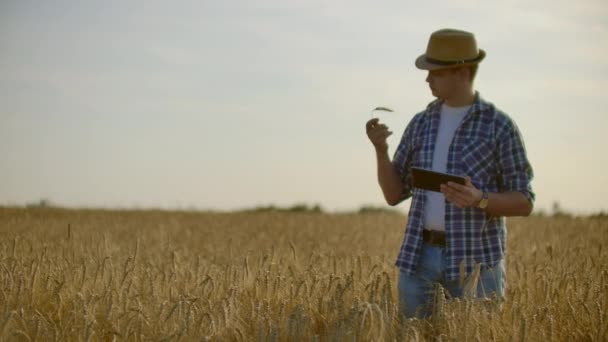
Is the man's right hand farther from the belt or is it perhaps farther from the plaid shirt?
the belt

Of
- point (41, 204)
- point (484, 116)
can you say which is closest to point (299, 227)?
point (41, 204)

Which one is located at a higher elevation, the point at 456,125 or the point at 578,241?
the point at 456,125

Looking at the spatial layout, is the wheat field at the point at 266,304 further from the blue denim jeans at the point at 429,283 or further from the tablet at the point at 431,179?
the tablet at the point at 431,179

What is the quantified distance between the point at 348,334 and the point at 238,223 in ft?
38.7

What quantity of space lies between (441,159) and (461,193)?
1.55 feet

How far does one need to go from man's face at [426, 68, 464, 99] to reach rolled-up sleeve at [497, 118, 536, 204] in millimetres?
334

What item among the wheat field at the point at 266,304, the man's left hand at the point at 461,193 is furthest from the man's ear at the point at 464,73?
the wheat field at the point at 266,304

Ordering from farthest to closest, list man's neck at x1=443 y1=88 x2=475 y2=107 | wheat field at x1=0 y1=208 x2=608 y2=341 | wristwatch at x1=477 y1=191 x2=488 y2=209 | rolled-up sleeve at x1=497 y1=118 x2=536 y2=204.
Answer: man's neck at x1=443 y1=88 x2=475 y2=107 → rolled-up sleeve at x1=497 y1=118 x2=536 y2=204 → wristwatch at x1=477 y1=191 x2=488 y2=209 → wheat field at x1=0 y1=208 x2=608 y2=341

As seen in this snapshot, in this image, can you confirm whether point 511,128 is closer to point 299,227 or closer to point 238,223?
point 299,227

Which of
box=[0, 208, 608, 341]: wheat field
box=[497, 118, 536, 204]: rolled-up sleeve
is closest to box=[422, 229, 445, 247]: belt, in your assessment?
box=[0, 208, 608, 341]: wheat field

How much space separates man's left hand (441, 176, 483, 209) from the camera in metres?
4.01

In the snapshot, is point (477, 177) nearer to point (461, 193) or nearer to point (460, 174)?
point (460, 174)

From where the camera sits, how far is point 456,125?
445 centimetres

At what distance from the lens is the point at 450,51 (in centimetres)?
435
